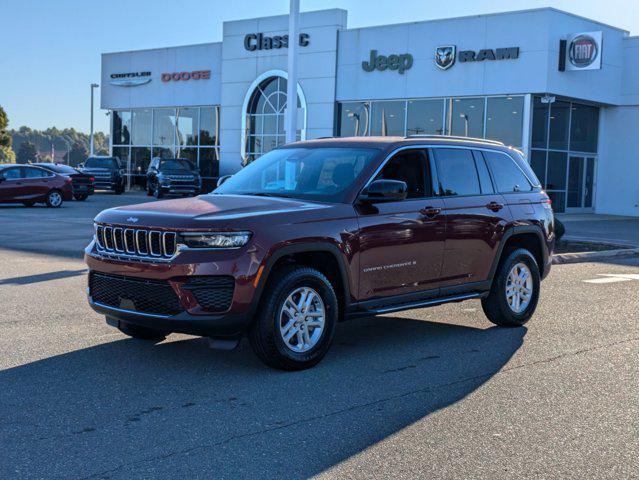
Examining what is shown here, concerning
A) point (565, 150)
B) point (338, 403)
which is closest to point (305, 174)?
point (338, 403)

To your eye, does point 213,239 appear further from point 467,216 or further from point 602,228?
point 602,228

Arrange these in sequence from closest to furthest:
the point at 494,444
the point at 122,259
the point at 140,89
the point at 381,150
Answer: the point at 494,444 < the point at 122,259 < the point at 381,150 < the point at 140,89

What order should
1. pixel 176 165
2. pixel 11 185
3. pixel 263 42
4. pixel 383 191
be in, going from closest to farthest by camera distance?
pixel 383 191
pixel 11 185
pixel 176 165
pixel 263 42

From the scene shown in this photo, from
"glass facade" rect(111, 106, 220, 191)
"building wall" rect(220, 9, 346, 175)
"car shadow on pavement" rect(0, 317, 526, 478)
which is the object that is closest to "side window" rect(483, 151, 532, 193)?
"car shadow on pavement" rect(0, 317, 526, 478)

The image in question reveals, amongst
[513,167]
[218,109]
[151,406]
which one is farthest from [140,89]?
[151,406]

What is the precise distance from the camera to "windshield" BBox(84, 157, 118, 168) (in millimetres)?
39594

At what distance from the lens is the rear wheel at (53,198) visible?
95.3 ft

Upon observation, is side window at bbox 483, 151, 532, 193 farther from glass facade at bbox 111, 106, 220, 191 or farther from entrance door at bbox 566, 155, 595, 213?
glass facade at bbox 111, 106, 220, 191

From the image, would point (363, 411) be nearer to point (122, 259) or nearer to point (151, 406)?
point (151, 406)

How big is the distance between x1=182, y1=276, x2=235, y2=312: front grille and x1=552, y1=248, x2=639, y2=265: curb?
10.3 meters

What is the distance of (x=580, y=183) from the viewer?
34.0m

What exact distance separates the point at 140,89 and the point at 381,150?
132 ft

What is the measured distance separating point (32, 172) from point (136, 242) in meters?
24.3

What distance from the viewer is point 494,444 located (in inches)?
193
